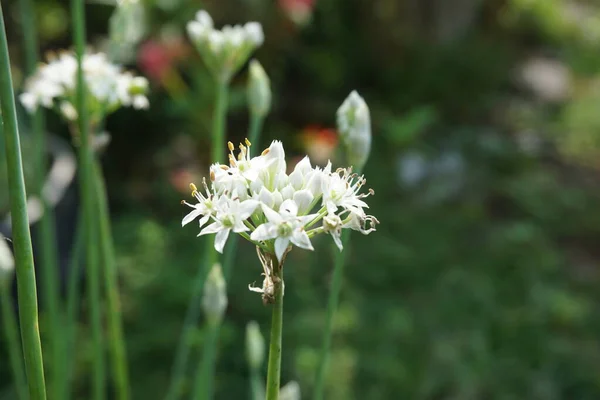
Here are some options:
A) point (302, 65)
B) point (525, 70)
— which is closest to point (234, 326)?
point (302, 65)

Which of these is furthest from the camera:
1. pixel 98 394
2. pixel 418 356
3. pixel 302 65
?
pixel 302 65

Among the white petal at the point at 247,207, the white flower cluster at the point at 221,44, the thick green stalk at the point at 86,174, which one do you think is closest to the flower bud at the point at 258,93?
the white flower cluster at the point at 221,44

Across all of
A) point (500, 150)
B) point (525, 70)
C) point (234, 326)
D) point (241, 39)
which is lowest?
point (234, 326)

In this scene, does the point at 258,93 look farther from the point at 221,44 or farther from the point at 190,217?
the point at 190,217

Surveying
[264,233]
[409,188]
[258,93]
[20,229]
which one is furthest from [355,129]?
[409,188]

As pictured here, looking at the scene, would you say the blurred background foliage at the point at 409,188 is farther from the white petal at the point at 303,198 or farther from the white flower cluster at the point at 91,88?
the white petal at the point at 303,198

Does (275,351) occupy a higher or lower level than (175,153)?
lower

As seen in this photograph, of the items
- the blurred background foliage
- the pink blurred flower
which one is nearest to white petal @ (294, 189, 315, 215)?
the blurred background foliage

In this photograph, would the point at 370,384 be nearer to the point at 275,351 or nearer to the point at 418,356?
the point at 418,356
